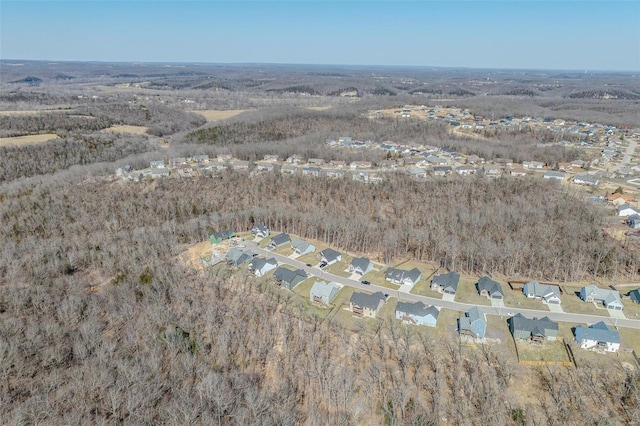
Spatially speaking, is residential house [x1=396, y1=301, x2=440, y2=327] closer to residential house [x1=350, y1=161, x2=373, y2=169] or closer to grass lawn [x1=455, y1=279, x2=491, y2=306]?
grass lawn [x1=455, y1=279, x2=491, y2=306]

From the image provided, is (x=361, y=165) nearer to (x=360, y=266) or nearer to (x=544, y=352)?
(x=360, y=266)

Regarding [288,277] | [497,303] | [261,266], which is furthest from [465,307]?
Answer: [261,266]

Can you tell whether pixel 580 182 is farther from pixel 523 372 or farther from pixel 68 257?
pixel 68 257

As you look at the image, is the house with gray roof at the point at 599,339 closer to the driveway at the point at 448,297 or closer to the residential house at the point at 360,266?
the driveway at the point at 448,297

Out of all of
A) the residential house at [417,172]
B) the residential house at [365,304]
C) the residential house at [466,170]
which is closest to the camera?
the residential house at [365,304]

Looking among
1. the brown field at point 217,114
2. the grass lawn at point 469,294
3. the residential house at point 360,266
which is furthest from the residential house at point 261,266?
the brown field at point 217,114

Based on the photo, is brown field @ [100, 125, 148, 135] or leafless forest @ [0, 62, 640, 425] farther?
brown field @ [100, 125, 148, 135]

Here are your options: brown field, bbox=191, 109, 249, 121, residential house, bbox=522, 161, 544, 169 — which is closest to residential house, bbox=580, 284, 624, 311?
residential house, bbox=522, 161, 544, 169
